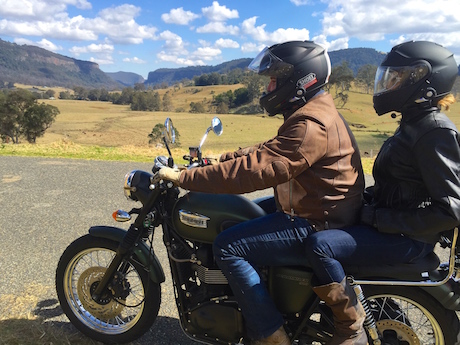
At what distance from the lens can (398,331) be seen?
2.43 metres

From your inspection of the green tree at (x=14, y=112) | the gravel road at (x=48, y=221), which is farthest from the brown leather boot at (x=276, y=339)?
the green tree at (x=14, y=112)

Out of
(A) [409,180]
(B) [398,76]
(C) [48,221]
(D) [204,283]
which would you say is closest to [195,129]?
(C) [48,221]

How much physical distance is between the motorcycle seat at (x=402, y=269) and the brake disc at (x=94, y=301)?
1.83 meters

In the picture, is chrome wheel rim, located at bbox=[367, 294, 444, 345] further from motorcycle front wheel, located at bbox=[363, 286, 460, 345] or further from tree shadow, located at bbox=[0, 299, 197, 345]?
tree shadow, located at bbox=[0, 299, 197, 345]

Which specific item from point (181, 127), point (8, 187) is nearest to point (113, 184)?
point (8, 187)

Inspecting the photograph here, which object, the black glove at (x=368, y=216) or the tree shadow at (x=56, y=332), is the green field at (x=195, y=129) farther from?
the black glove at (x=368, y=216)

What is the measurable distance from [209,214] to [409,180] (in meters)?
1.19

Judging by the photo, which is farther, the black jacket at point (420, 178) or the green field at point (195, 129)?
the green field at point (195, 129)

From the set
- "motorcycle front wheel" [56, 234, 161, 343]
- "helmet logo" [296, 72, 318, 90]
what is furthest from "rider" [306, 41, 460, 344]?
"motorcycle front wheel" [56, 234, 161, 343]

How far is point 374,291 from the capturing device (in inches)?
92.6

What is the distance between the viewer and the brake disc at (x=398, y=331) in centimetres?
239

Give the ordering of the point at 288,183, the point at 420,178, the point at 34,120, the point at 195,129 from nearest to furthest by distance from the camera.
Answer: the point at 420,178 → the point at 288,183 → the point at 34,120 → the point at 195,129

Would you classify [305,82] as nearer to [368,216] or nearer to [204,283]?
[368,216]

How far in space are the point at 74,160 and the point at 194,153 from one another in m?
8.79
